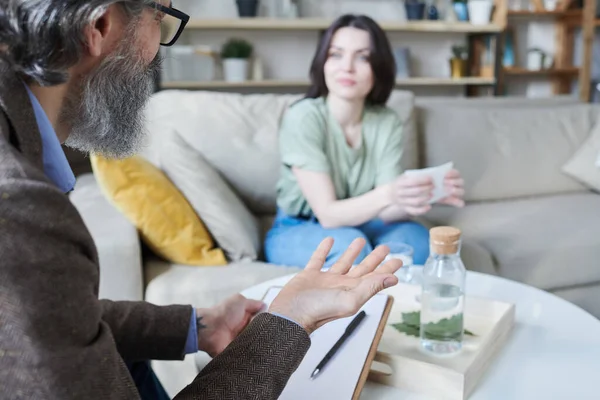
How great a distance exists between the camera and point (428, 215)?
2.26 meters

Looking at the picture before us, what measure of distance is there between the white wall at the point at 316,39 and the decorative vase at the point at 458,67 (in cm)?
16

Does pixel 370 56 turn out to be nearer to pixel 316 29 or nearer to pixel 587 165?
pixel 587 165

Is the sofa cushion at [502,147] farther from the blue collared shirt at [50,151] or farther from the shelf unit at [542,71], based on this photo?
the blue collared shirt at [50,151]

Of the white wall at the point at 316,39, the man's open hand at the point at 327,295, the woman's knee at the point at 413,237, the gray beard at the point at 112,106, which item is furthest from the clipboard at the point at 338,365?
the white wall at the point at 316,39

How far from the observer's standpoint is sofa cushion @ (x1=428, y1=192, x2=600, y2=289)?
1.91 metres

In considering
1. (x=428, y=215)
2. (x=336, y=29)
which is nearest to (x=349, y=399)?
(x=336, y=29)

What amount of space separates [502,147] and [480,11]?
4.19 feet

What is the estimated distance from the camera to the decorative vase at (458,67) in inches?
138

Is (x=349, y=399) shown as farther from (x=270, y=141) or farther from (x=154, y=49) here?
(x=270, y=141)

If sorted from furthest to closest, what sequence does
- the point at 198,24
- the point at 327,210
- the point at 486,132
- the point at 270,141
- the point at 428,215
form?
the point at 198,24 → the point at 486,132 → the point at 428,215 → the point at 270,141 → the point at 327,210

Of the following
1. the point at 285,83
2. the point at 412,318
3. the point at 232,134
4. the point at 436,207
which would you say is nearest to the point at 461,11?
the point at 285,83

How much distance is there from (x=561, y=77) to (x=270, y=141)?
8.57 feet

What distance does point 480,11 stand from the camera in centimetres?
337

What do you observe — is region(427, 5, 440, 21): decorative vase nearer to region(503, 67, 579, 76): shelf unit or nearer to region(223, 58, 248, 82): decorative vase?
region(503, 67, 579, 76): shelf unit
